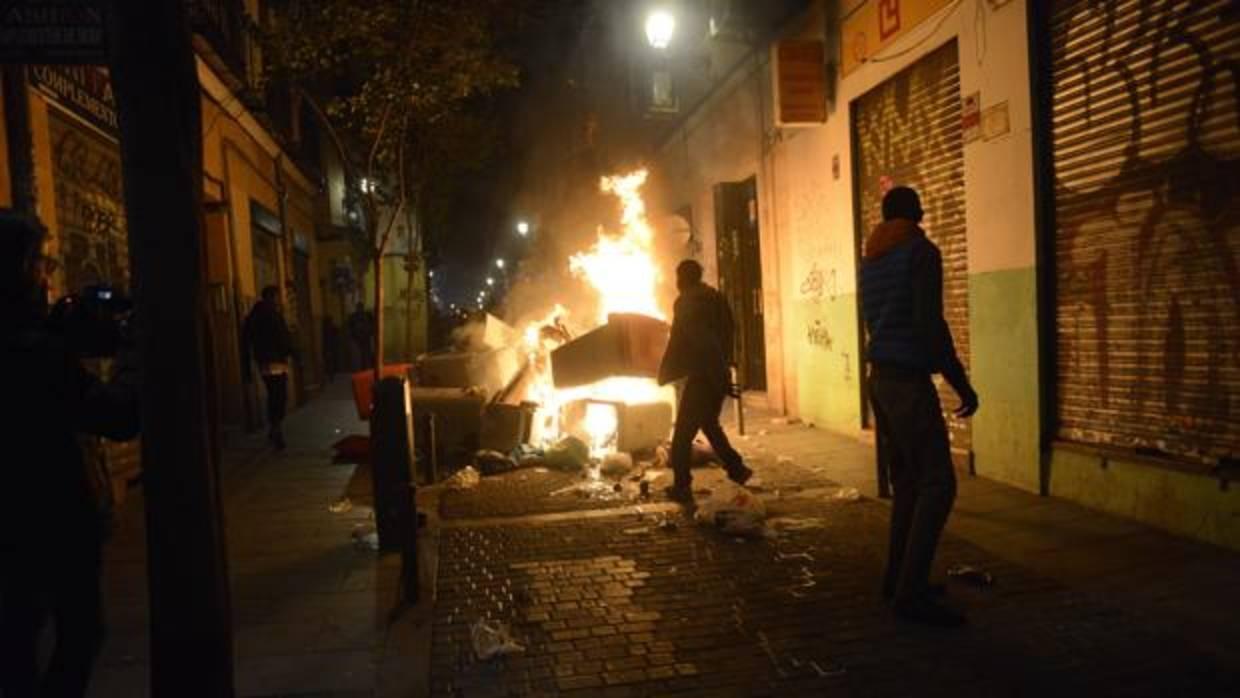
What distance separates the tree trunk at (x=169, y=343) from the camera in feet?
9.04

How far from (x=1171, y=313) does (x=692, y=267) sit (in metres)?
3.58

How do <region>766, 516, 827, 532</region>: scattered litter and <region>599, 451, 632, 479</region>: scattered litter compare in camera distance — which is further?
<region>599, 451, 632, 479</region>: scattered litter

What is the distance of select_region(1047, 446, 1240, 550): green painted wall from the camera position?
17.5ft

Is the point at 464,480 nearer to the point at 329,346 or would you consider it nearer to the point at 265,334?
the point at 265,334

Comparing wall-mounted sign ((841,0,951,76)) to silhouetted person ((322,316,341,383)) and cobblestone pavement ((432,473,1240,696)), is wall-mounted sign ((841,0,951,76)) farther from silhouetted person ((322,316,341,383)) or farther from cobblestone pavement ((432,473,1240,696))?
silhouetted person ((322,316,341,383))

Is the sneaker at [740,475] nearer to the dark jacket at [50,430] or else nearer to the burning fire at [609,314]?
the burning fire at [609,314]

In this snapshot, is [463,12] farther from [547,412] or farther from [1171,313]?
[1171,313]

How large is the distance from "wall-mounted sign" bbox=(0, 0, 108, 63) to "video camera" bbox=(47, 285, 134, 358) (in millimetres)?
3239

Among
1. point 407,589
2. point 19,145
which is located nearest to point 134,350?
point 407,589

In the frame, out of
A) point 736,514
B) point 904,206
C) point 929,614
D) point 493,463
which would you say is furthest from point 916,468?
point 493,463

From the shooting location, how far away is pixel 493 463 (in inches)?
360

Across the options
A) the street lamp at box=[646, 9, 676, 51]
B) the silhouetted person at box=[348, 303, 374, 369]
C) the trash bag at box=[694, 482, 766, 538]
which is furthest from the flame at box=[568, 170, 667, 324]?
the silhouetted person at box=[348, 303, 374, 369]

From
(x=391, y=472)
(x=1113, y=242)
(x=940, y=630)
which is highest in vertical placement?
(x=1113, y=242)

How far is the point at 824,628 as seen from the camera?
4531 millimetres
